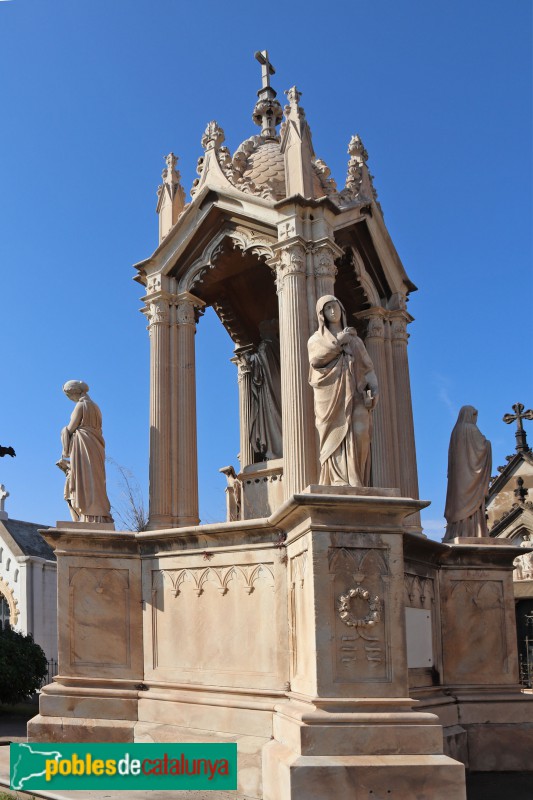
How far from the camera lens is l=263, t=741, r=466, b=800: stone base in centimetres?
844

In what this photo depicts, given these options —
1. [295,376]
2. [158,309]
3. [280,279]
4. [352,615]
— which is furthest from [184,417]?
[352,615]

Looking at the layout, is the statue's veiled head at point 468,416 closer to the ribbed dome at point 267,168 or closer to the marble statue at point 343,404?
the marble statue at point 343,404

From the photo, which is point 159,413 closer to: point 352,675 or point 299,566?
point 299,566

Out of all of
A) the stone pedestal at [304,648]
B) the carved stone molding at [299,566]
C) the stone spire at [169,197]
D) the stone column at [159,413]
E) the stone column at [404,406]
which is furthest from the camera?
Result: the stone spire at [169,197]

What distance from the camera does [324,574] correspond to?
9.28 m

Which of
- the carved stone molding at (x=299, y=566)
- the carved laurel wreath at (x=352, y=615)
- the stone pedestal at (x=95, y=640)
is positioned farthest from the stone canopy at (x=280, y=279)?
the carved laurel wreath at (x=352, y=615)

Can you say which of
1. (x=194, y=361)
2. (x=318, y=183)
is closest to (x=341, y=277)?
(x=318, y=183)

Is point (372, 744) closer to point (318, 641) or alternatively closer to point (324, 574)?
point (318, 641)

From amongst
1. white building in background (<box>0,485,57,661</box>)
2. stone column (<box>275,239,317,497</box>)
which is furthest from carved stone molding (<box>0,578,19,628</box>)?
stone column (<box>275,239,317,497</box>)

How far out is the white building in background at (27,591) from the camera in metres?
35.8

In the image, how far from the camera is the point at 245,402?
16.5m

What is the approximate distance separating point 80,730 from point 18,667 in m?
13.1

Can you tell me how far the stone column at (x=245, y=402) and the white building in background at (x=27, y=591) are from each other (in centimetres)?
2210

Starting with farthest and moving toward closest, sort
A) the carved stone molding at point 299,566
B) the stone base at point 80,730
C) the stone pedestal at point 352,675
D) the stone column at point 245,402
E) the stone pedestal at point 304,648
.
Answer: the stone column at point 245,402
the stone base at point 80,730
the carved stone molding at point 299,566
the stone pedestal at point 304,648
the stone pedestal at point 352,675
